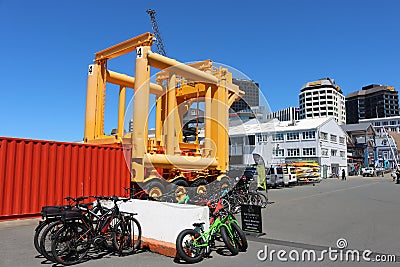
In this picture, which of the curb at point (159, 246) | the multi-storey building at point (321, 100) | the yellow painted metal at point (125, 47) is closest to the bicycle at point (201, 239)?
the curb at point (159, 246)

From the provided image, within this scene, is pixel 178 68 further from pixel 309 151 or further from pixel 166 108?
pixel 309 151

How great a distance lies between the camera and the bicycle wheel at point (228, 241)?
21.4 feet

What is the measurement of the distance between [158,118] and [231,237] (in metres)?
9.11

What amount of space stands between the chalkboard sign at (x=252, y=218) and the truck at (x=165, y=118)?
437 cm

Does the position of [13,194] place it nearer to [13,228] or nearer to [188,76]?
[13,228]

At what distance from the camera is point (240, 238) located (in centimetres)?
679

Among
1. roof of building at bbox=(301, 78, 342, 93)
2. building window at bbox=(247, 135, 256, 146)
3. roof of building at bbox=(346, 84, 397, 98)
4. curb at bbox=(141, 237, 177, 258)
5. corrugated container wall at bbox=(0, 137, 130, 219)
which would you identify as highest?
roof of building at bbox=(346, 84, 397, 98)

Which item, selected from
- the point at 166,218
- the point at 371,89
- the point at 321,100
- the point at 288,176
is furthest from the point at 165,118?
the point at 371,89

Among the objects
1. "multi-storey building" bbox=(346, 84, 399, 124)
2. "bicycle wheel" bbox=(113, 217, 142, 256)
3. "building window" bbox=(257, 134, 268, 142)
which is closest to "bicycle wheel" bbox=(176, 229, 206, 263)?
"bicycle wheel" bbox=(113, 217, 142, 256)

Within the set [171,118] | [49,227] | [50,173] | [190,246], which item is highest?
[171,118]

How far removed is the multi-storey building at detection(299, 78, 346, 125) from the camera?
137 metres

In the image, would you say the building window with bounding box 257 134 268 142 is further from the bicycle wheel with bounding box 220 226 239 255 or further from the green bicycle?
the bicycle wheel with bounding box 220 226 239 255

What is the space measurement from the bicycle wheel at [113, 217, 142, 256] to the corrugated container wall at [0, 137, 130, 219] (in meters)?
4.92

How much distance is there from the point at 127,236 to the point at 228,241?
6.69ft
